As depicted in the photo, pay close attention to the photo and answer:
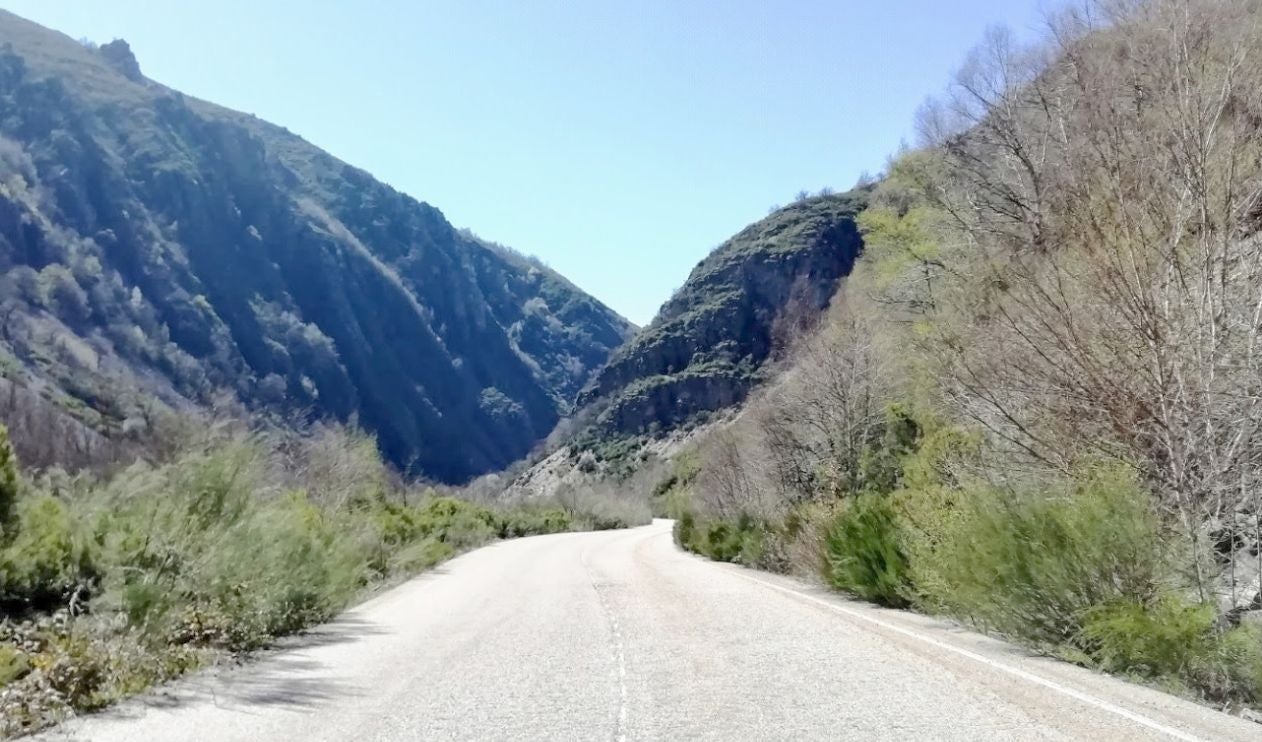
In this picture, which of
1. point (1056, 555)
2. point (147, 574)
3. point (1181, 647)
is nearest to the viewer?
point (1181, 647)

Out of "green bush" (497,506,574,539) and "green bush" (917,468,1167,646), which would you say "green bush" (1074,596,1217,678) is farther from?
"green bush" (497,506,574,539)

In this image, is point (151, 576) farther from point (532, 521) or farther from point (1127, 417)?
point (532, 521)

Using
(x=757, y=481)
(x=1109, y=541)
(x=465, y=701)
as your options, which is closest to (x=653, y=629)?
(x=465, y=701)

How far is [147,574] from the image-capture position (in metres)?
10.2

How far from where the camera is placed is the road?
6.93 meters

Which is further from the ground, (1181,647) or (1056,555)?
(1056,555)

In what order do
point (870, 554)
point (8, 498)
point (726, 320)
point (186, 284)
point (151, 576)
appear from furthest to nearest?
point (186, 284) < point (726, 320) < point (870, 554) < point (8, 498) < point (151, 576)

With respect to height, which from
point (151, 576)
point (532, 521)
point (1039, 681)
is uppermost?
point (1039, 681)

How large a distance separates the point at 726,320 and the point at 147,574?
10543 cm

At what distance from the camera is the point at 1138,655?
8.81 m

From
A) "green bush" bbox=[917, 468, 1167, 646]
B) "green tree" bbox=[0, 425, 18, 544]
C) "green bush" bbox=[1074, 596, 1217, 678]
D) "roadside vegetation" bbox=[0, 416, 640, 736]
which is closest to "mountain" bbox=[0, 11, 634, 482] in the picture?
"roadside vegetation" bbox=[0, 416, 640, 736]

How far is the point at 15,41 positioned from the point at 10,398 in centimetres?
15550

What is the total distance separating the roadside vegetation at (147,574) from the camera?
27.5ft

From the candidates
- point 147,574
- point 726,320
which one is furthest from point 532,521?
point 147,574
